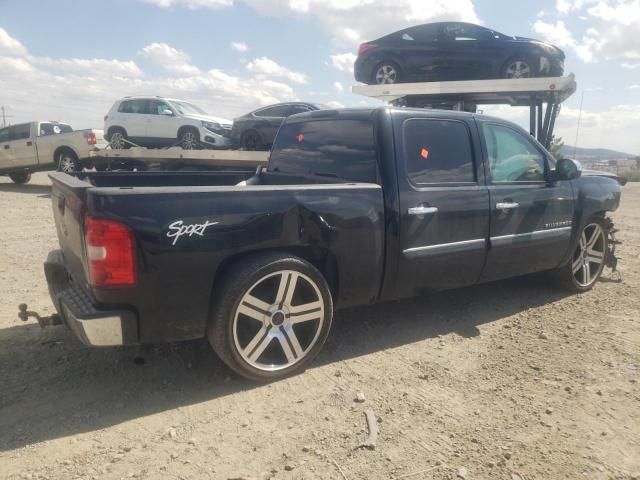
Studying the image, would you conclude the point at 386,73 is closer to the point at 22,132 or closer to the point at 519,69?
the point at 519,69

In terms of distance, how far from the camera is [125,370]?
307 cm

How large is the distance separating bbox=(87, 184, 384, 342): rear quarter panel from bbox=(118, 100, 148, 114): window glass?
12023mm

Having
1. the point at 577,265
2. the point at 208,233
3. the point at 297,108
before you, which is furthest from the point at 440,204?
the point at 297,108

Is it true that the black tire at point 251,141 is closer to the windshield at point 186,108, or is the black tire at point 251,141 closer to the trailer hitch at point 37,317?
the windshield at point 186,108

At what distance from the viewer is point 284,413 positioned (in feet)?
8.73

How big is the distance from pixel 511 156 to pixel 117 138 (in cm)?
1226

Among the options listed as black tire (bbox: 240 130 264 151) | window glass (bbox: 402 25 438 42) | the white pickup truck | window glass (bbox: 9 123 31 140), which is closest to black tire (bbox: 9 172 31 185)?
the white pickup truck

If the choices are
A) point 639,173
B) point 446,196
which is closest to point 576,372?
point 446,196

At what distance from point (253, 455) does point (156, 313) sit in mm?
913

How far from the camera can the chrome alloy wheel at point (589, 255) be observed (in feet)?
15.8

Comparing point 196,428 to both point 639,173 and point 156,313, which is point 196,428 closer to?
point 156,313

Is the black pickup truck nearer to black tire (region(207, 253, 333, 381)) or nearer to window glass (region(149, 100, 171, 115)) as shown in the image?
black tire (region(207, 253, 333, 381))

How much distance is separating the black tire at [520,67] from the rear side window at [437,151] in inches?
217

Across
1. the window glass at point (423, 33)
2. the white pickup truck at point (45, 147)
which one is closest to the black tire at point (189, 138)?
the white pickup truck at point (45, 147)
